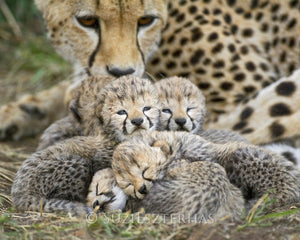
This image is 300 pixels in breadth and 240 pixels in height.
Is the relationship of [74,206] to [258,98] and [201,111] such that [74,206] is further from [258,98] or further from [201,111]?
[258,98]

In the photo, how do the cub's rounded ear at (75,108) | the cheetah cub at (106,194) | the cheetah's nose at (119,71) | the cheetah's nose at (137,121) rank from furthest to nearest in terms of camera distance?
the cheetah's nose at (119,71) → the cub's rounded ear at (75,108) → the cheetah's nose at (137,121) → the cheetah cub at (106,194)

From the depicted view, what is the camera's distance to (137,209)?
5.76 ft

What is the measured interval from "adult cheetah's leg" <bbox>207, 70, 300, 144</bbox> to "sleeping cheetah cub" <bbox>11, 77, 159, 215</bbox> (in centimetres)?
80

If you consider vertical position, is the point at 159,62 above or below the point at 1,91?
above

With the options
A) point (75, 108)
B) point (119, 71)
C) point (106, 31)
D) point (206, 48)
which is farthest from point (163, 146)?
point (206, 48)

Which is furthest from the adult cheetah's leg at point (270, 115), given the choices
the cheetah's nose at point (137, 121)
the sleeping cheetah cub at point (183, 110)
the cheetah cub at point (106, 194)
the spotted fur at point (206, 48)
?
the cheetah cub at point (106, 194)

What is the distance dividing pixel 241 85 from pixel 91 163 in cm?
115

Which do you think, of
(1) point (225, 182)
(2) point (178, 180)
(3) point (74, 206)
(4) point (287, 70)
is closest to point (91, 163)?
(3) point (74, 206)

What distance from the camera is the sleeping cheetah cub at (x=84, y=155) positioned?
6.01ft

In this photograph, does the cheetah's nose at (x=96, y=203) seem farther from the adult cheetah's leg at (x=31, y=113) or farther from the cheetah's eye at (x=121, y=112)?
the adult cheetah's leg at (x=31, y=113)

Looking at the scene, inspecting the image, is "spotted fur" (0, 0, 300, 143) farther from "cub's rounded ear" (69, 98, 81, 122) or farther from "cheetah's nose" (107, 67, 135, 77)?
"cub's rounded ear" (69, 98, 81, 122)

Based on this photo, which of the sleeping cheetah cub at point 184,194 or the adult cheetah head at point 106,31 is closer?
the sleeping cheetah cub at point 184,194

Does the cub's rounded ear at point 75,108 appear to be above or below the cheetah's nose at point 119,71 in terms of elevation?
below

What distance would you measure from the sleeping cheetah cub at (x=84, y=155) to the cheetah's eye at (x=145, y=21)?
0.73 metres
